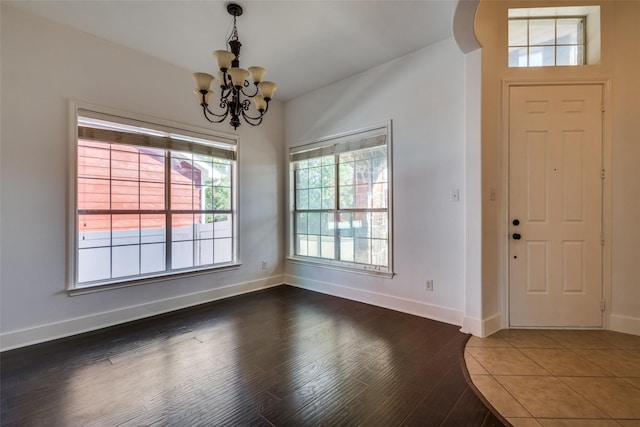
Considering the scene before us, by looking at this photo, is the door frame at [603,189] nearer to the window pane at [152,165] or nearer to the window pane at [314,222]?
the window pane at [314,222]

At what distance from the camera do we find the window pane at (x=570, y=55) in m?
2.85

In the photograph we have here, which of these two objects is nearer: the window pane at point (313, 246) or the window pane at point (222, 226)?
the window pane at point (222, 226)

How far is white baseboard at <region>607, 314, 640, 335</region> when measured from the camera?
2.64 metres

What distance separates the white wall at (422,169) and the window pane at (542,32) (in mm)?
753

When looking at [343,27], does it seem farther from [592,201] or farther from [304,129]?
[592,201]

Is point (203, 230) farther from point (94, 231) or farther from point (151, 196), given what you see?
point (94, 231)

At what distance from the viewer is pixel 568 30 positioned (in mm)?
2873

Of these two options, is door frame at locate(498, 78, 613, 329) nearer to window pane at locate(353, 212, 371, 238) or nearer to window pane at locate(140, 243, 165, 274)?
window pane at locate(353, 212, 371, 238)

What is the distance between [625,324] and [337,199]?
3.26 meters

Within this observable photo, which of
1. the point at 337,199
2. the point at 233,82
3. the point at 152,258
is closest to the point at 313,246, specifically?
the point at 337,199

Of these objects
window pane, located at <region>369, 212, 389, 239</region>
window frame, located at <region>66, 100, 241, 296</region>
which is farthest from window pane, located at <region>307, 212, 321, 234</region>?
window frame, located at <region>66, 100, 241, 296</region>

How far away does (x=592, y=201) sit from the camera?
9.05 feet

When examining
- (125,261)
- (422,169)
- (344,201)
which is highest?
(422,169)

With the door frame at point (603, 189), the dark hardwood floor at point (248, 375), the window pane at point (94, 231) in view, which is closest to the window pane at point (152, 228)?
the window pane at point (94, 231)
